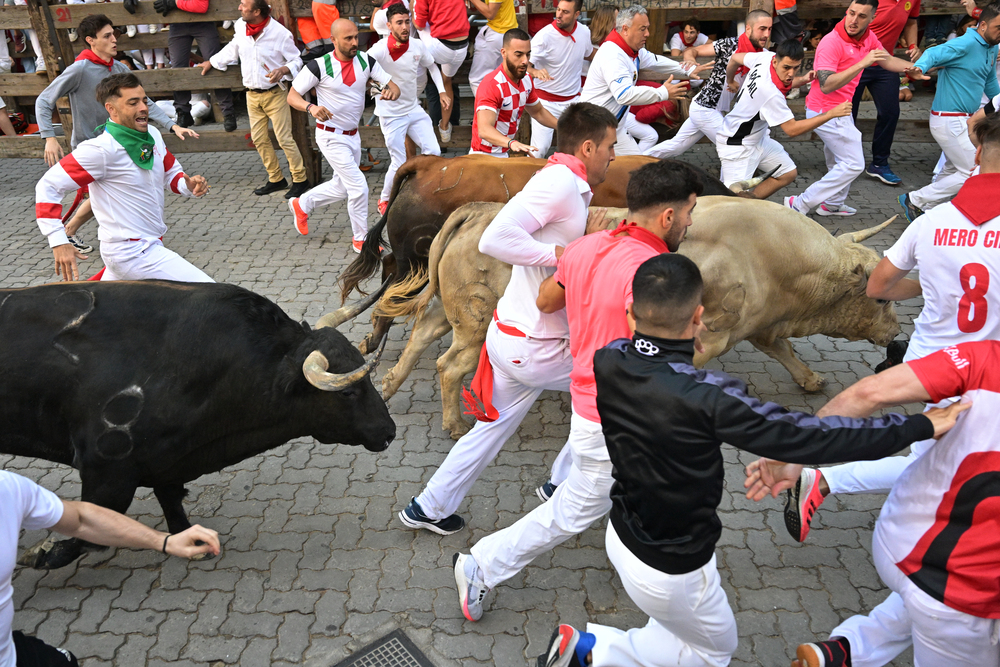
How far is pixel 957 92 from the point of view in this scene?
789 centimetres

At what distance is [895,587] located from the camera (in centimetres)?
284

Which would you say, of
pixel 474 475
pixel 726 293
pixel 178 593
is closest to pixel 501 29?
pixel 726 293

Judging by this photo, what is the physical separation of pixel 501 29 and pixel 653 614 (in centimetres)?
821

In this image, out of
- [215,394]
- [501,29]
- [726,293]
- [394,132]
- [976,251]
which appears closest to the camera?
[976,251]

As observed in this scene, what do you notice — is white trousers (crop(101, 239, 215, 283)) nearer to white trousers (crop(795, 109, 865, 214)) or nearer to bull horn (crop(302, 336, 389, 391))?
bull horn (crop(302, 336, 389, 391))

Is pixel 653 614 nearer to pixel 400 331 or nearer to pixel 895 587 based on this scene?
pixel 895 587

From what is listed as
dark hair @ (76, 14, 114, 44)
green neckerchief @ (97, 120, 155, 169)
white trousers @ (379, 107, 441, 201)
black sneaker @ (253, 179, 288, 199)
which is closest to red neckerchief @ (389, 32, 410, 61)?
white trousers @ (379, 107, 441, 201)

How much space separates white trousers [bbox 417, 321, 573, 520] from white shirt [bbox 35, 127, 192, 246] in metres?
2.91

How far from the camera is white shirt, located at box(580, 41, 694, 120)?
7.42 metres

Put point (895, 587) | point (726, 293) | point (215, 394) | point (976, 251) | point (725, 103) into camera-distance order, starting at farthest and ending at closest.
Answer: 1. point (725, 103)
2. point (726, 293)
3. point (215, 394)
4. point (976, 251)
5. point (895, 587)

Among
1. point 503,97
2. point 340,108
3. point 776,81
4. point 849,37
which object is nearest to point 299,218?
point 340,108

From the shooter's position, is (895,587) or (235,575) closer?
(895,587)

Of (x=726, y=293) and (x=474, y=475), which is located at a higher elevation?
(x=726, y=293)

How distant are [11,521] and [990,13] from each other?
29.7ft
